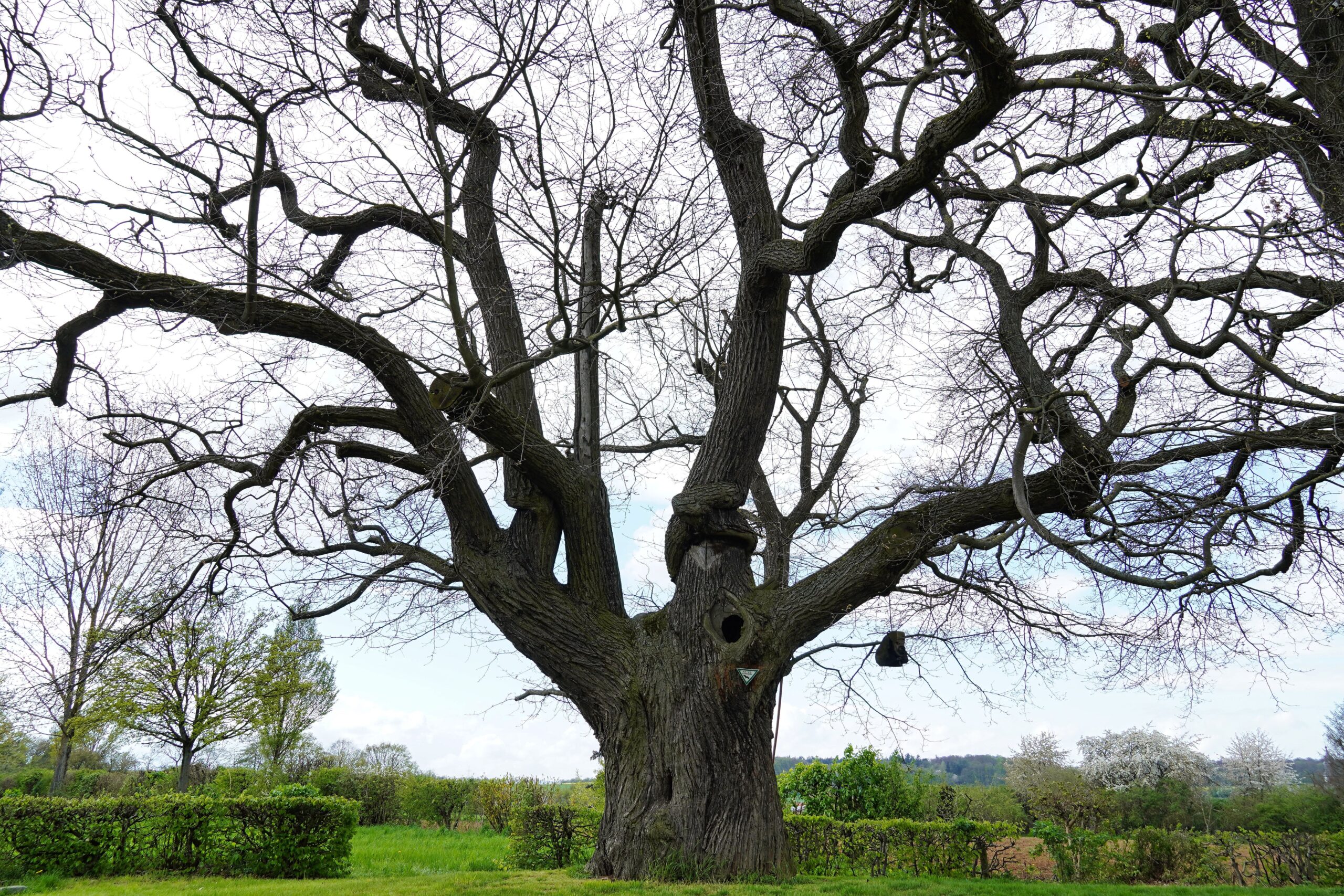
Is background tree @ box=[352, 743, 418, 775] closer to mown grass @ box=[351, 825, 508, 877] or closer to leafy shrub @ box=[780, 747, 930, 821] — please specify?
mown grass @ box=[351, 825, 508, 877]

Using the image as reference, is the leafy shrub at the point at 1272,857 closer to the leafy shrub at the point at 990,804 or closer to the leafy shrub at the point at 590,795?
the leafy shrub at the point at 990,804

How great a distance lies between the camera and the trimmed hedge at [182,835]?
9219mm

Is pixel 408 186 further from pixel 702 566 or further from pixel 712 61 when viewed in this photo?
pixel 702 566

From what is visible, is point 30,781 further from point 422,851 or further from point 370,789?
point 422,851

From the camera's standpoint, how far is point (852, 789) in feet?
36.3

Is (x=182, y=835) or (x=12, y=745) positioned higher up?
(x=12, y=745)

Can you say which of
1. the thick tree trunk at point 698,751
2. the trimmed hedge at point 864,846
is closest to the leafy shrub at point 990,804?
the trimmed hedge at point 864,846

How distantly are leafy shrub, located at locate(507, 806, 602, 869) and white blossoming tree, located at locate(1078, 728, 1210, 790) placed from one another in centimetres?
1144

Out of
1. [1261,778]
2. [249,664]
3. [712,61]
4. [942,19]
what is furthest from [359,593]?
[1261,778]

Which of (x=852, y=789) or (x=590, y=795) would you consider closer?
(x=852, y=789)

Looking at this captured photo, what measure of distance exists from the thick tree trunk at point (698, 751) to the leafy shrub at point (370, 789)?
37.4 ft

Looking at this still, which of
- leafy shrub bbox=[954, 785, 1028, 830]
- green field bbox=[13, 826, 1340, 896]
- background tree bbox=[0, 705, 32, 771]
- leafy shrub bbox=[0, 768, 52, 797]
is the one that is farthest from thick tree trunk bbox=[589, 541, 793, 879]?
leafy shrub bbox=[0, 768, 52, 797]

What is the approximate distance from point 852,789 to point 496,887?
6.25m

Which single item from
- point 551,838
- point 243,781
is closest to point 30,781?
point 243,781
